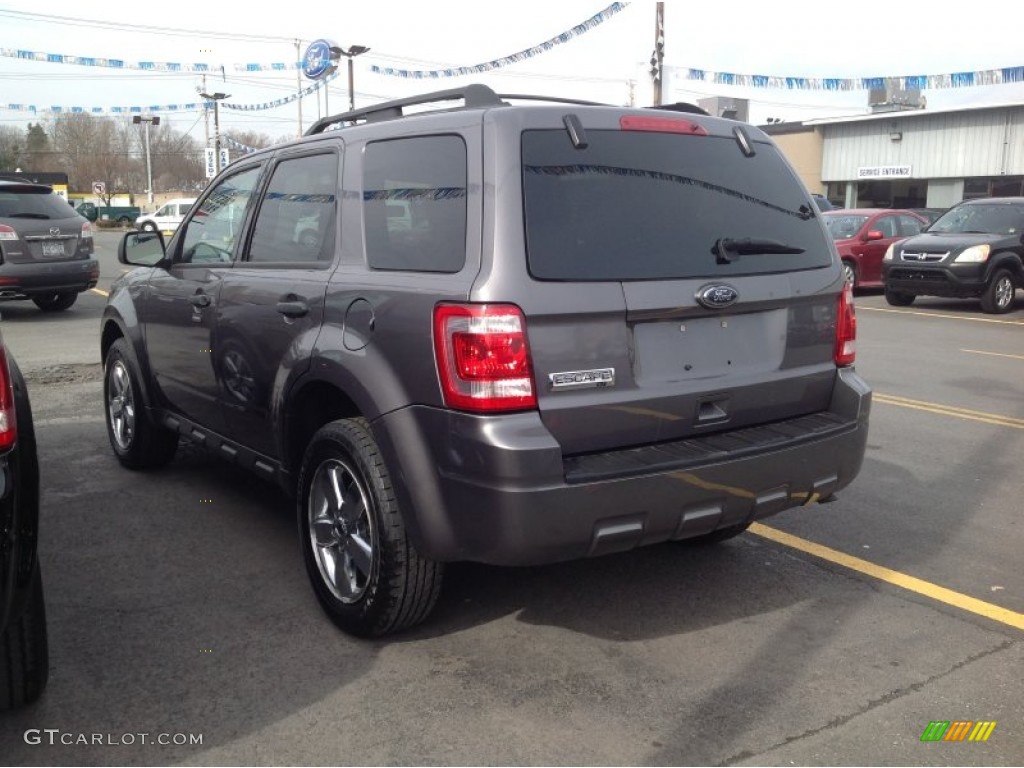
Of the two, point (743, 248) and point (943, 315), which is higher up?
→ point (743, 248)

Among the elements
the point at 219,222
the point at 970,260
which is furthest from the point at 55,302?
the point at 970,260

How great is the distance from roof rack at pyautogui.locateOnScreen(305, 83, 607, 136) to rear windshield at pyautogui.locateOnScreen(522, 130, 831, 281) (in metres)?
0.37

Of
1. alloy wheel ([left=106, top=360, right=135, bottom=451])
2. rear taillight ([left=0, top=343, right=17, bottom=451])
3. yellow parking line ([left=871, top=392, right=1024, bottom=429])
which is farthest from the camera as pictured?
yellow parking line ([left=871, top=392, right=1024, bottom=429])

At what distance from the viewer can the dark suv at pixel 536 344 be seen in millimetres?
3156

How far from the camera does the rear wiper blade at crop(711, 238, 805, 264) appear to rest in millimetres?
3613

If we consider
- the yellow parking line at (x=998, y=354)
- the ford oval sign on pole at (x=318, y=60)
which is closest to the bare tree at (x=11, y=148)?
the ford oval sign on pole at (x=318, y=60)

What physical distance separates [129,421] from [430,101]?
3111mm

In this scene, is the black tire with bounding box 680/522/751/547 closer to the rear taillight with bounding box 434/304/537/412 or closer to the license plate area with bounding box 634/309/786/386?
the license plate area with bounding box 634/309/786/386

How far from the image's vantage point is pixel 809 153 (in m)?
41.9

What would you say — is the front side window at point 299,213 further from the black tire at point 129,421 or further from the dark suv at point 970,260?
the dark suv at point 970,260

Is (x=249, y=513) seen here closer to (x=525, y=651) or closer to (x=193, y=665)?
(x=193, y=665)

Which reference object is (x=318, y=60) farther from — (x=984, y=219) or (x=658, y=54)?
(x=984, y=219)

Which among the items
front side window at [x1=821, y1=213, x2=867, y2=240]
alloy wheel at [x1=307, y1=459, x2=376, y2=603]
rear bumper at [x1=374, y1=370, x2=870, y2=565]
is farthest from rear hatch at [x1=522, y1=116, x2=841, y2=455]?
front side window at [x1=821, y1=213, x2=867, y2=240]

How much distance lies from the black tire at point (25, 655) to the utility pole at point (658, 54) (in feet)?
85.6
